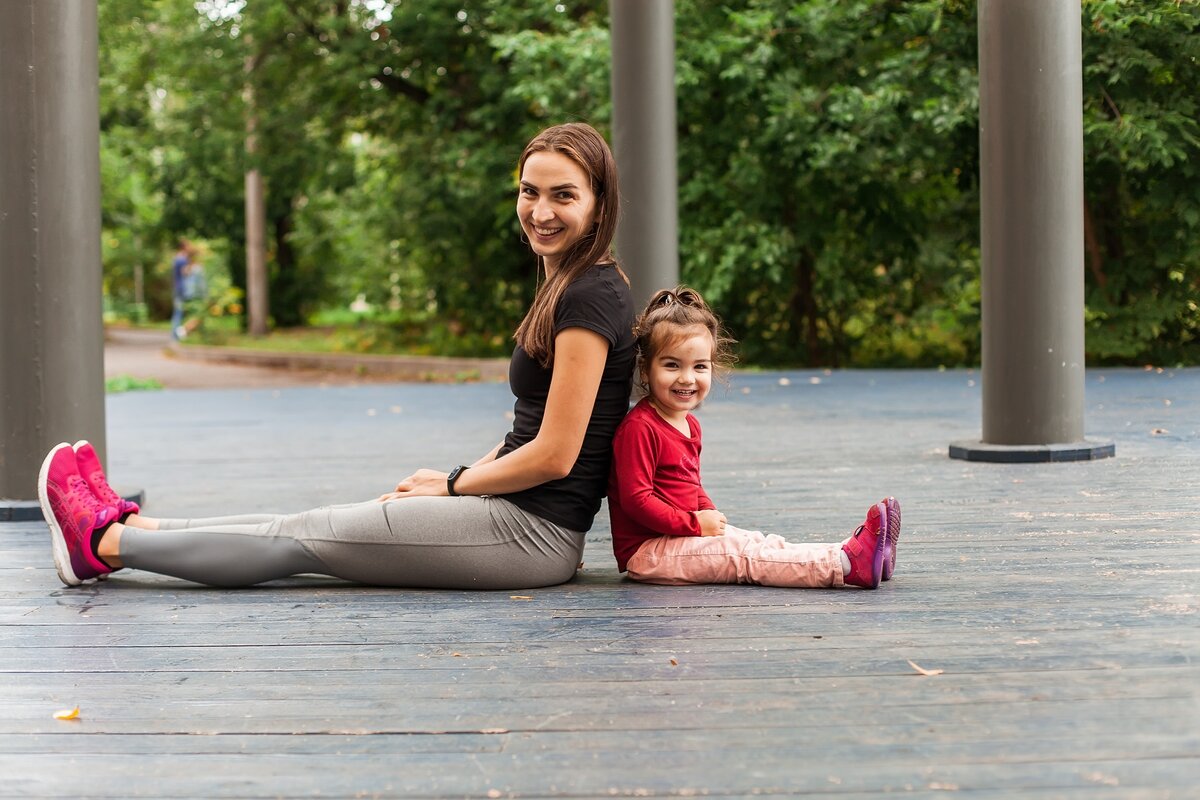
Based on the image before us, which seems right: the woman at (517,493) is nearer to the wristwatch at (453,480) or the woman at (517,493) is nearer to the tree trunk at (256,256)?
the wristwatch at (453,480)

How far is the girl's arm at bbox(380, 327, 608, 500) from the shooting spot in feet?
11.5

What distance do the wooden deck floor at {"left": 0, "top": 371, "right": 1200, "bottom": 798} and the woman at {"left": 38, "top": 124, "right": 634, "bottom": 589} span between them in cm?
9

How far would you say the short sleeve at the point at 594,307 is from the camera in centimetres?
350

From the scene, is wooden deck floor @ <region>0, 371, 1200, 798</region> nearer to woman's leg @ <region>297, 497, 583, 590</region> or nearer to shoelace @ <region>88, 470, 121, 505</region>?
woman's leg @ <region>297, 497, 583, 590</region>

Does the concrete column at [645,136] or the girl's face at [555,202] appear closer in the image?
the girl's face at [555,202]

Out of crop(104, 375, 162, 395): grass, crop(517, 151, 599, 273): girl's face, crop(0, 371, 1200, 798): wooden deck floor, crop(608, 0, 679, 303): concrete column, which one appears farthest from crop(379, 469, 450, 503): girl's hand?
crop(104, 375, 162, 395): grass

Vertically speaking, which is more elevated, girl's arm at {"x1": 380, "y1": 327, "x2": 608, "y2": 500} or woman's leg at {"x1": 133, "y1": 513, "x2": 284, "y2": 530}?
girl's arm at {"x1": 380, "y1": 327, "x2": 608, "y2": 500}

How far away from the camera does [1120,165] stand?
37.5 feet

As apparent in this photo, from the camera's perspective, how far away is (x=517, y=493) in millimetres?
3674

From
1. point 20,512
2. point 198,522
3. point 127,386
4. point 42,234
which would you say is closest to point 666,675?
A: point 198,522

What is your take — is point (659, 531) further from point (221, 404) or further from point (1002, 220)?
point (221, 404)

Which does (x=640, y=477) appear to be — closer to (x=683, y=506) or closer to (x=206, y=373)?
(x=683, y=506)

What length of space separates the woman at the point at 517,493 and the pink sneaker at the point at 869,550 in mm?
675

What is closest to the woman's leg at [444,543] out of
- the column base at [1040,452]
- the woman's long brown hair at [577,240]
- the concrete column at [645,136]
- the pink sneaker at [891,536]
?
the woman's long brown hair at [577,240]
